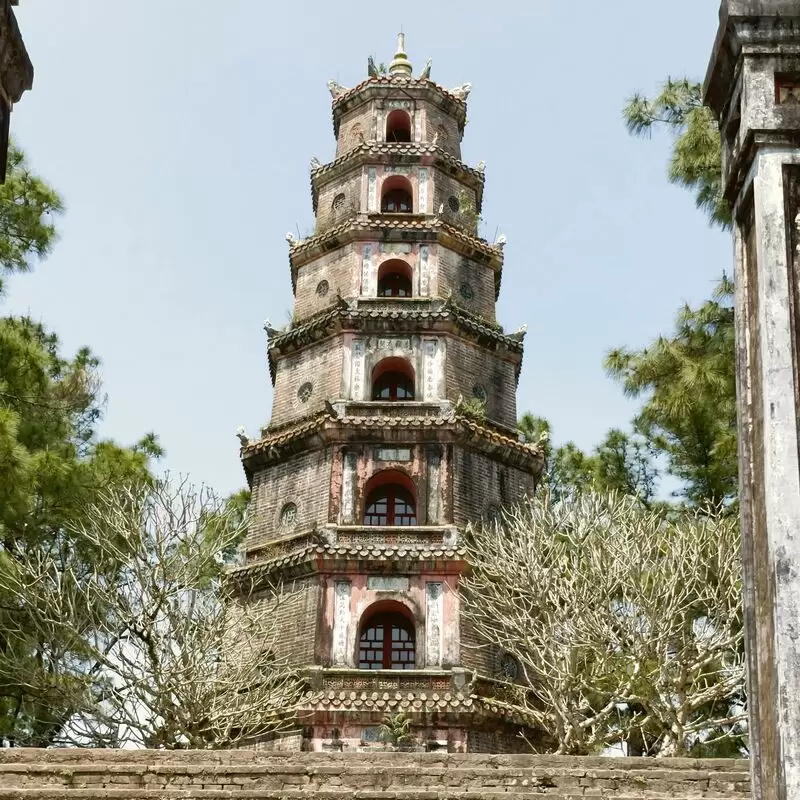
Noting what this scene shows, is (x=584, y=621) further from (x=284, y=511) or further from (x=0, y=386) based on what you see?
(x=0, y=386)

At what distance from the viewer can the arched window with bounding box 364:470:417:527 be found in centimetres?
1966

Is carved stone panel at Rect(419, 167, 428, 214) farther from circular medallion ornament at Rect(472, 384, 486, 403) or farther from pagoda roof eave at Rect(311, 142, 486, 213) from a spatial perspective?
circular medallion ornament at Rect(472, 384, 486, 403)

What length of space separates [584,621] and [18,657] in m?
7.98

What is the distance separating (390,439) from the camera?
1967 centimetres

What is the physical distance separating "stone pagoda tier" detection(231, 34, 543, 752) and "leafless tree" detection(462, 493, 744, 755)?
0.83m

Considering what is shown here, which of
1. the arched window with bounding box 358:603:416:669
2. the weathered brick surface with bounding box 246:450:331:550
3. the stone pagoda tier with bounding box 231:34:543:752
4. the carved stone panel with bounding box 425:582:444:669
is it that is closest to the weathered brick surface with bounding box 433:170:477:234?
the stone pagoda tier with bounding box 231:34:543:752

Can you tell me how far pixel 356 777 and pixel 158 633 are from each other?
6.18 meters

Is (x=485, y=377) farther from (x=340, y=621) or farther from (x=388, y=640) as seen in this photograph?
(x=340, y=621)

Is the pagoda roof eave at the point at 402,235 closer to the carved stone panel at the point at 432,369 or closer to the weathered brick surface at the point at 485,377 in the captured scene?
the weathered brick surface at the point at 485,377

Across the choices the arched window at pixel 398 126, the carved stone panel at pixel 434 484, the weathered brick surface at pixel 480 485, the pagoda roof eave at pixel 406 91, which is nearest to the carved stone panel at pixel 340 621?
the carved stone panel at pixel 434 484

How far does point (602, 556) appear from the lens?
17.4 metres

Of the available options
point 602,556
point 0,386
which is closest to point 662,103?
point 602,556

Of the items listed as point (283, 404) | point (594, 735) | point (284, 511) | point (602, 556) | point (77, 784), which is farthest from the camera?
point (283, 404)

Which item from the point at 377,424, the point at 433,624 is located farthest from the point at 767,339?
the point at 377,424
